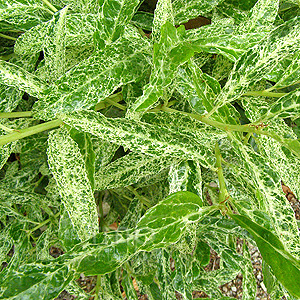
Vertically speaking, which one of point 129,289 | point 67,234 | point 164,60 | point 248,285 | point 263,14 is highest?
point 263,14

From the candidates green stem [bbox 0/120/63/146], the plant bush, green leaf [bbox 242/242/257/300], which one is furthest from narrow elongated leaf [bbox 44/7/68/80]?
green leaf [bbox 242/242/257/300]

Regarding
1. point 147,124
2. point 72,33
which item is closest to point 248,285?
point 147,124

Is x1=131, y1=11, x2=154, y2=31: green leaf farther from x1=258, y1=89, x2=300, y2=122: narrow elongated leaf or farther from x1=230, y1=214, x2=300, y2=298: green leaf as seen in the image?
x1=230, y1=214, x2=300, y2=298: green leaf

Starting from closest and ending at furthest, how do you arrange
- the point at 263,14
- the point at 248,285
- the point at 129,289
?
the point at 263,14
the point at 248,285
the point at 129,289

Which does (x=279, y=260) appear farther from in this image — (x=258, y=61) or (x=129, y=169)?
(x=129, y=169)

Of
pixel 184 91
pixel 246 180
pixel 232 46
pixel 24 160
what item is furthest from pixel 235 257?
pixel 24 160

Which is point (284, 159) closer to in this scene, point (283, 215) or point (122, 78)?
point (283, 215)

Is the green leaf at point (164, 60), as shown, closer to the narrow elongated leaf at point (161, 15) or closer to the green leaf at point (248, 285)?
the narrow elongated leaf at point (161, 15)
